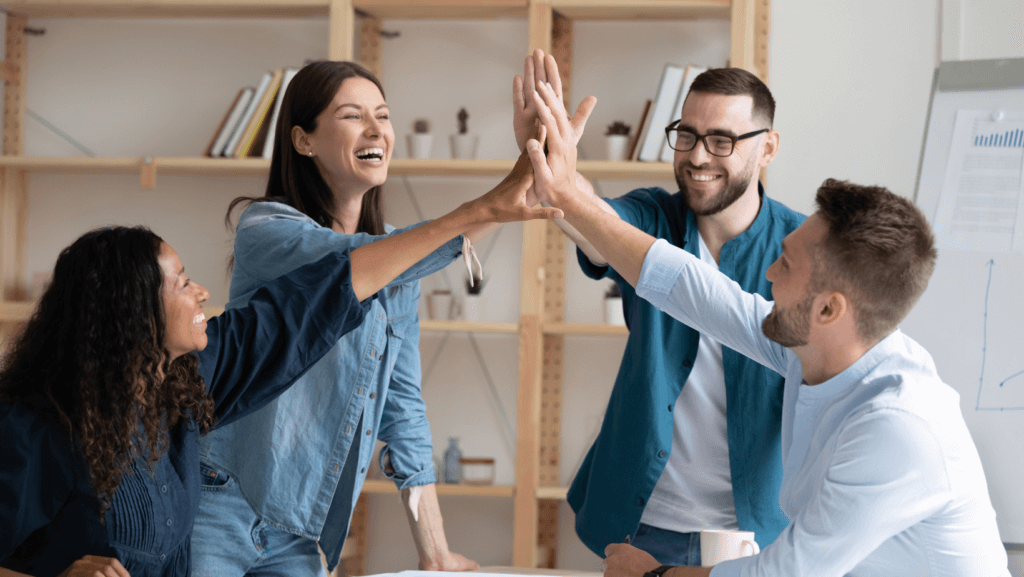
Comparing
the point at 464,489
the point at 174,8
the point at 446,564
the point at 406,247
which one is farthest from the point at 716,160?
the point at 174,8

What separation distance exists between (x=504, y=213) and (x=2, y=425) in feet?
2.40

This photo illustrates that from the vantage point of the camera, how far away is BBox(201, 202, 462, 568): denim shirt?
1.32 m

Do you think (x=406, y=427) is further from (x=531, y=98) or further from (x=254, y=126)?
(x=254, y=126)

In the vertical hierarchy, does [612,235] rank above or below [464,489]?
above

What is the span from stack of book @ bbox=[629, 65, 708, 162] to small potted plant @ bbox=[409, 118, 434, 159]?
2.23ft

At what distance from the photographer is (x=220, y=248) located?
10.2 feet

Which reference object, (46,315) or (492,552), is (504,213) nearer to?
(46,315)

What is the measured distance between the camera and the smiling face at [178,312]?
1119 millimetres

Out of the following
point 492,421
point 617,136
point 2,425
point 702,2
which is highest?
point 702,2

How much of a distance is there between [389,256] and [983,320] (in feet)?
5.52

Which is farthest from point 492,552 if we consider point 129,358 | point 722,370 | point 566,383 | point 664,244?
point 129,358

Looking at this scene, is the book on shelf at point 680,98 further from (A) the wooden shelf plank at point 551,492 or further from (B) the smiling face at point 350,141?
(B) the smiling face at point 350,141

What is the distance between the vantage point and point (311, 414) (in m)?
1.38

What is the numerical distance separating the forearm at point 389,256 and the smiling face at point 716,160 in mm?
562
